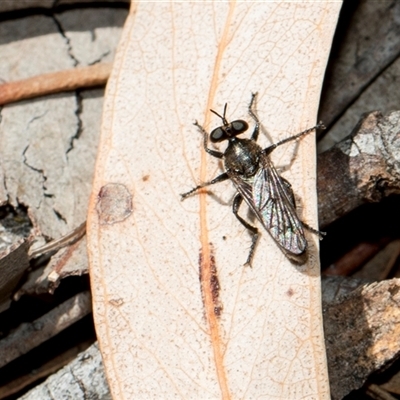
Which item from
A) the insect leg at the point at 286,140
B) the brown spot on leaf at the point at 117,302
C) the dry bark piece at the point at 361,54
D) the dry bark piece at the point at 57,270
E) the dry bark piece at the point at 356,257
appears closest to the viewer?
the brown spot on leaf at the point at 117,302

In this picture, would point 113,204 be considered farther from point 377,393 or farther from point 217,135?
point 377,393

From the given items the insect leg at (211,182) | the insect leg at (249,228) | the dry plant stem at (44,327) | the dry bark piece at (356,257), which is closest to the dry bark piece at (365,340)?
the insect leg at (249,228)

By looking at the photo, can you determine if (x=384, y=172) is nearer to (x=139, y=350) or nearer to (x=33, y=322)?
(x=139, y=350)

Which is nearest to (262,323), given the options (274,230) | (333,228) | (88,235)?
(274,230)

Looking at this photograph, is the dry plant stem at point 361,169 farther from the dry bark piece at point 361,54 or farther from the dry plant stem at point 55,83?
the dry plant stem at point 55,83

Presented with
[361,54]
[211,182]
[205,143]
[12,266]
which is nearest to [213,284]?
[211,182]

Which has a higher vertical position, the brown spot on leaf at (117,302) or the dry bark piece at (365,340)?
the brown spot on leaf at (117,302)
